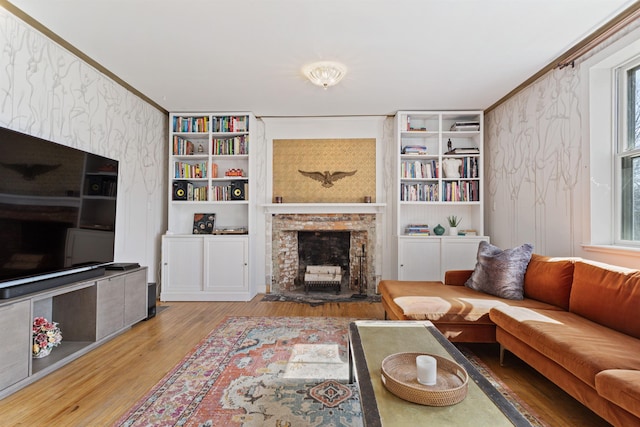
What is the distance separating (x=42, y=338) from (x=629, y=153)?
15.1 feet

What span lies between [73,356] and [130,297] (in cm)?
70

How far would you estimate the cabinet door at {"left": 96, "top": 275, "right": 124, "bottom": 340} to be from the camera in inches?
103

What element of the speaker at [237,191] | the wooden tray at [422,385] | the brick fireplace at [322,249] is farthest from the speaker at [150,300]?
the wooden tray at [422,385]

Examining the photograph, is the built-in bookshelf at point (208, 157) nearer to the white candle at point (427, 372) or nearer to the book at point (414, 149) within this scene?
the book at point (414, 149)

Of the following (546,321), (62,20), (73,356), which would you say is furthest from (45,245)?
(546,321)

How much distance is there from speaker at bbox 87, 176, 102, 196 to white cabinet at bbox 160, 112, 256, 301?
57.5 inches

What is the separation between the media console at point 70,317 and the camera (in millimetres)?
1896

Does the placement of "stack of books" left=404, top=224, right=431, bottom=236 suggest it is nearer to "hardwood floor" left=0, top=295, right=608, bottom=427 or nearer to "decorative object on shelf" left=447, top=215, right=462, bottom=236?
"decorative object on shelf" left=447, top=215, right=462, bottom=236

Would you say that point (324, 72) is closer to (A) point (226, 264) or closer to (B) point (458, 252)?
(A) point (226, 264)

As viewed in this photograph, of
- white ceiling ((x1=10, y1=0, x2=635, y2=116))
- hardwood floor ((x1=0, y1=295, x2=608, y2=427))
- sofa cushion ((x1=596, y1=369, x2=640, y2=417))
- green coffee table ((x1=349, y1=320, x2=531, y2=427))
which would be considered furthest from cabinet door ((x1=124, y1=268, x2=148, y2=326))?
sofa cushion ((x1=596, y1=369, x2=640, y2=417))

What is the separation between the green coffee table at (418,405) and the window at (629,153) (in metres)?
2.03

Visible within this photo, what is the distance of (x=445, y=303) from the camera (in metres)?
2.52

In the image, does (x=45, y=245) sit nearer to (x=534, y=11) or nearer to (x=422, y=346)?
(x=422, y=346)

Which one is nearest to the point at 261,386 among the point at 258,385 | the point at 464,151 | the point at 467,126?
the point at 258,385
